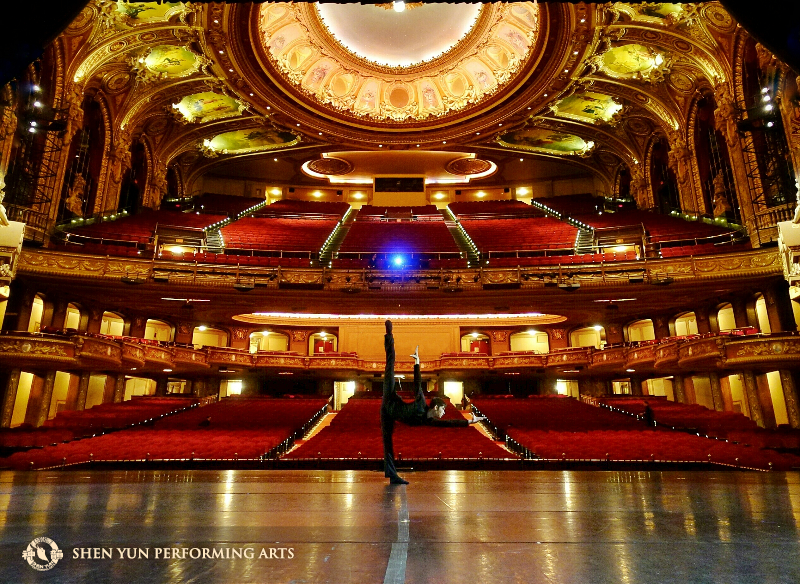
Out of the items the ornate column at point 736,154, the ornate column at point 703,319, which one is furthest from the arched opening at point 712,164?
the ornate column at point 703,319

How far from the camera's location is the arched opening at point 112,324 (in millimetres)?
18109

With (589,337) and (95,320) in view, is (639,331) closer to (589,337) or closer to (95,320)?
(589,337)

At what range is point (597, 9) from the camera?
586 inches

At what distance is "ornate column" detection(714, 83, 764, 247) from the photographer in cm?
1434

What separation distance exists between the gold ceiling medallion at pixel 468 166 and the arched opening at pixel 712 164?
11.4 m

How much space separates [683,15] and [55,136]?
21.0 m

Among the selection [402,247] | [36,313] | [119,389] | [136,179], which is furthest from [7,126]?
[402,247]

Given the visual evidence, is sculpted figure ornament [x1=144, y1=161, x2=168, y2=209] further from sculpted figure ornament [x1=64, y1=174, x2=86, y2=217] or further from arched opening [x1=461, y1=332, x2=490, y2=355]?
arched opening [x1=461, y1=332, x2=490, y2=355]

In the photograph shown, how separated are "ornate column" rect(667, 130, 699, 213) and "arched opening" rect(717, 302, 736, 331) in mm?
4118

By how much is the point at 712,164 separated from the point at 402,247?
12.9 metres

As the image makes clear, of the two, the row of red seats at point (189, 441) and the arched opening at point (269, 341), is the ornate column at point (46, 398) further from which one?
the arched opening at point (269, 341)

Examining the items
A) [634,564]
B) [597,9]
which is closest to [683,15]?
[597,9]

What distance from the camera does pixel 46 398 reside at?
1388cm

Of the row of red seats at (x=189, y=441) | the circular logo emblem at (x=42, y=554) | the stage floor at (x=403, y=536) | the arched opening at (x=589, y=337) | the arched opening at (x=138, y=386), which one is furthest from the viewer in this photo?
the arched opening at (x=589, y=337)
